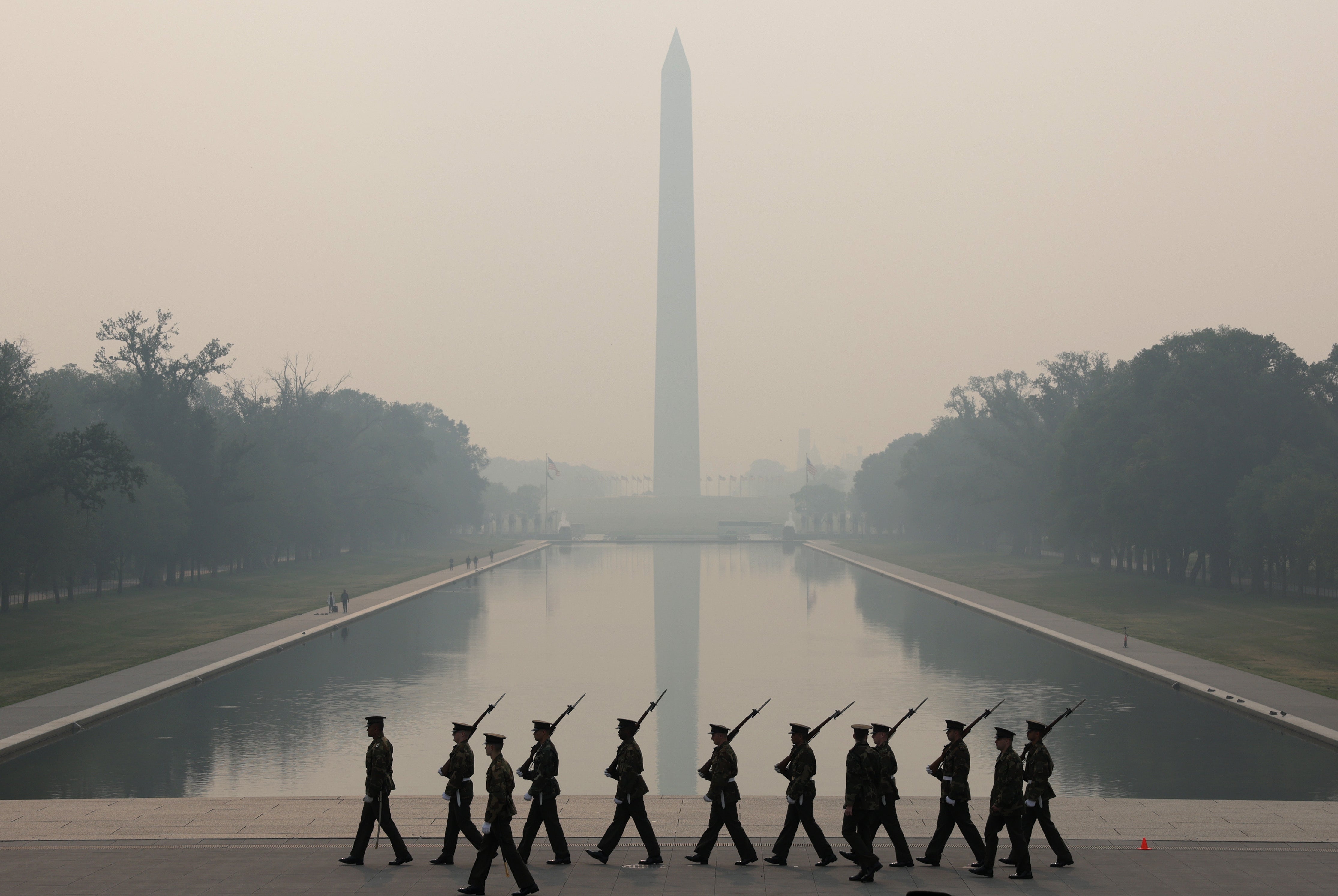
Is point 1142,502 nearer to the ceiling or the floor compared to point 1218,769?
nearer to the ceiling

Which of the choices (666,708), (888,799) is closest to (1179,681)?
(666,708)

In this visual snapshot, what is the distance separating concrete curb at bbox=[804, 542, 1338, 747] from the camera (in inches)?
762

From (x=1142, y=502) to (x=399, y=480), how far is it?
56.0 meters

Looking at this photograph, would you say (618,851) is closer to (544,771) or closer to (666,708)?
(544,771)

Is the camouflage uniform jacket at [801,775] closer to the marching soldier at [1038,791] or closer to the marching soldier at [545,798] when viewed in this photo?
the marching soldier at [1038,791]

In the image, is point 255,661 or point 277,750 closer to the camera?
point 277,750

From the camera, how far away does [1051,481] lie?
2825 inches

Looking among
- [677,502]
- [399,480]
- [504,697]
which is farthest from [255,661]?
[677,502]

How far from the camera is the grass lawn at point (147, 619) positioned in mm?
27906

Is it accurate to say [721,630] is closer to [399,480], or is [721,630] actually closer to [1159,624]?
[1159,624]

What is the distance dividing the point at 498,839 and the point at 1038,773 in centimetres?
526

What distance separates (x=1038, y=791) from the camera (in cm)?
1145

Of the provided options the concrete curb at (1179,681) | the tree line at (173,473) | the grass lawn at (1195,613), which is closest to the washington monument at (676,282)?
the tree line at (173,473)

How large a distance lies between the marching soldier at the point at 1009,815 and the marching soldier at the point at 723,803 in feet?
7.54
